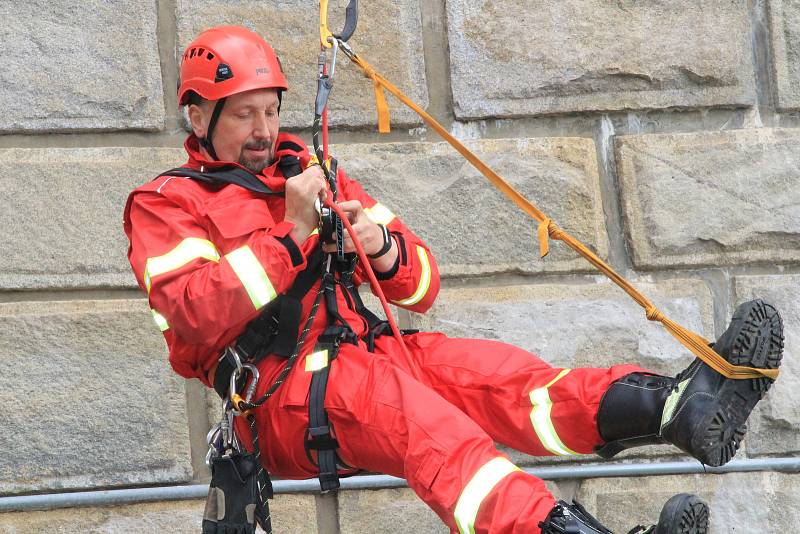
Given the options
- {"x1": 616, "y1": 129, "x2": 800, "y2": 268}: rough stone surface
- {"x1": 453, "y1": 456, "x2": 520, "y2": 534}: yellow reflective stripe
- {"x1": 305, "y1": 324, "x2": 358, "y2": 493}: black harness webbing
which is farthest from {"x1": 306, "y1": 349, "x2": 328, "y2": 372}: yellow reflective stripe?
{"x1": 616, "y1": 129, "x2": 800, "y2": 268}: rough stone surface

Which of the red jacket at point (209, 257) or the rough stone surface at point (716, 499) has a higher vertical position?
the red jacket at point (209, 257)

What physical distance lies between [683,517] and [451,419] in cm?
58

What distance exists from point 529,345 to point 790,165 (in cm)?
131

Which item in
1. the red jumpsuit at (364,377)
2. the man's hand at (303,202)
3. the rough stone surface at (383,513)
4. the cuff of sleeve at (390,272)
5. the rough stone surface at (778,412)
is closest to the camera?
the red jumpsuit at (364,377)

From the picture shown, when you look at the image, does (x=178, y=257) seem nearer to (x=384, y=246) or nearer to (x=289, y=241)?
(x=289, y=241)

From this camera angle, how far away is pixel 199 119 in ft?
10.1

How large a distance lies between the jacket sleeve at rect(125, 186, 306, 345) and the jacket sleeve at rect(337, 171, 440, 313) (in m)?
0.48

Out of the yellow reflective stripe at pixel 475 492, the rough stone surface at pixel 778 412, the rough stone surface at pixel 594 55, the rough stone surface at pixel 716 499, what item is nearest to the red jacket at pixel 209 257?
the yellow reflective stripe at pixel 475 492

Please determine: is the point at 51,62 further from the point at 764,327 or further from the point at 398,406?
the point at 764,327

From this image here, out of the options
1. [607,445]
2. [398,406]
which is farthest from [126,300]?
[607,445]

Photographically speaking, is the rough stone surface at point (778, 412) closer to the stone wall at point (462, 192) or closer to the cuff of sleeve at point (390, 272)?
the stone wall at point (462, 192)

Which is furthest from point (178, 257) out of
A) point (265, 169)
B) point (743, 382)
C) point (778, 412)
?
point (778, 412)

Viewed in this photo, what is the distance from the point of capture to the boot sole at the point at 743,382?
8.48 ft

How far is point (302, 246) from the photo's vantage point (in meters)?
2.79
